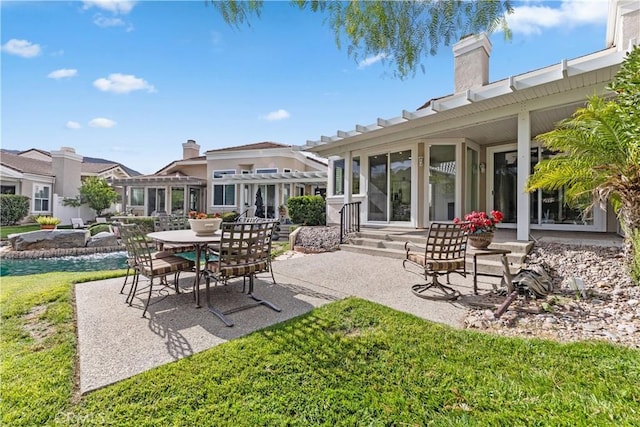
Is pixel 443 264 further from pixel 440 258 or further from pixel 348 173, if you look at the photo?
pixel 348 173

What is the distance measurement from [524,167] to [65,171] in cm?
2498

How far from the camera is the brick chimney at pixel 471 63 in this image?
27.2 feet

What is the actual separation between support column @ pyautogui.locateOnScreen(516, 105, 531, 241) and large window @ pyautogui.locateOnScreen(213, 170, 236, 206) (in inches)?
659

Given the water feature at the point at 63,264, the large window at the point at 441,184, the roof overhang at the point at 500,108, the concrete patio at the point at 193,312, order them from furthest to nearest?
the large window at the point at 441,184 < the water feature at the point at 63,264 < the roof overhang at the point at 500,108 < the concrete patio at the point at 193,312

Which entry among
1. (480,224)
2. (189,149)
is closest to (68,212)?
(189,149)

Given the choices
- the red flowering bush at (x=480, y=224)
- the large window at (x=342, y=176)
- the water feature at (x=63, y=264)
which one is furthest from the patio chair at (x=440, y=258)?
the water feature at (x=63, y=264)

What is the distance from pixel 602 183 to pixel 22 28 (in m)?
8.69

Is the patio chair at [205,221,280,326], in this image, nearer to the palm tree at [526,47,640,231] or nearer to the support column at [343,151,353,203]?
the palm tree at [526,47,640,231]

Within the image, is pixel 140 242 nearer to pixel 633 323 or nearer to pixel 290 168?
pixel 633 323

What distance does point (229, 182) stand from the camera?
62.4 ft

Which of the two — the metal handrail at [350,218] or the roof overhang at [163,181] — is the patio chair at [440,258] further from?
the roof overhang at [163,181]

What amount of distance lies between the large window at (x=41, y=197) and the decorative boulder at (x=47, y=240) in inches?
372

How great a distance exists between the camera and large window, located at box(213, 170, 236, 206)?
19.8 meters

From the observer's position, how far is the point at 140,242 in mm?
3771
